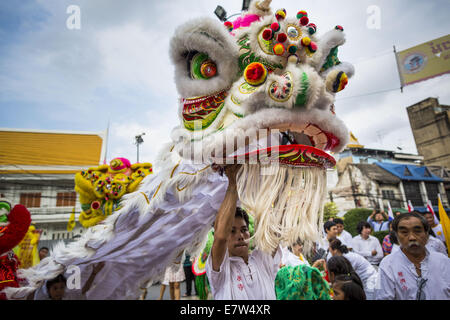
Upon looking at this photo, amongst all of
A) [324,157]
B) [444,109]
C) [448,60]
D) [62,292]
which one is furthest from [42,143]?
[444,109]

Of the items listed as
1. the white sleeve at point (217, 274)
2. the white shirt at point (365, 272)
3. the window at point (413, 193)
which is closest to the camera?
Result: the white sleeve at point (217, 274)

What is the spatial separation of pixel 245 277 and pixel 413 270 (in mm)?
1427

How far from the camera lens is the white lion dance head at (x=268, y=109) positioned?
42.9 inches

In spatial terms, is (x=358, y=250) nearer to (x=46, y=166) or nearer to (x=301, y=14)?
(x=301, y=14)

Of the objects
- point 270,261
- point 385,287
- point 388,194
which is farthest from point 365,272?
point 388,194

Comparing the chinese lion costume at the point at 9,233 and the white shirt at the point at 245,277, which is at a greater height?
the chinese lion costume at the point at 9,233

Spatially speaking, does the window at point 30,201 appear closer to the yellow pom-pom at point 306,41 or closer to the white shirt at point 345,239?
the white shirt at point 345,239

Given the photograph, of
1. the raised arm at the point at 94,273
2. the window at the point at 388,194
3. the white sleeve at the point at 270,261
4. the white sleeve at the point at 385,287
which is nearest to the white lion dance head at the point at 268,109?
the white sleeve at the point at 270,261

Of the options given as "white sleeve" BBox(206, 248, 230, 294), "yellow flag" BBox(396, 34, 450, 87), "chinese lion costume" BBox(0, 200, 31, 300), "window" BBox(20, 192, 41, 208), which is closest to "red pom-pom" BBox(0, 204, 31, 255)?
"chinese lion costume" BBox(0, 200, 31, 300)

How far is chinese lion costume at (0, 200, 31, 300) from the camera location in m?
2.14

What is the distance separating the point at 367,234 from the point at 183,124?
467 centimetres

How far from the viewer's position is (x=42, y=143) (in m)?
11.6

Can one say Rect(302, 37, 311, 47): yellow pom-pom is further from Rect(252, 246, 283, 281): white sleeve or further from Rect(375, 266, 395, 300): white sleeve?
Rect(375, 266, 395, 300): white sleeve
